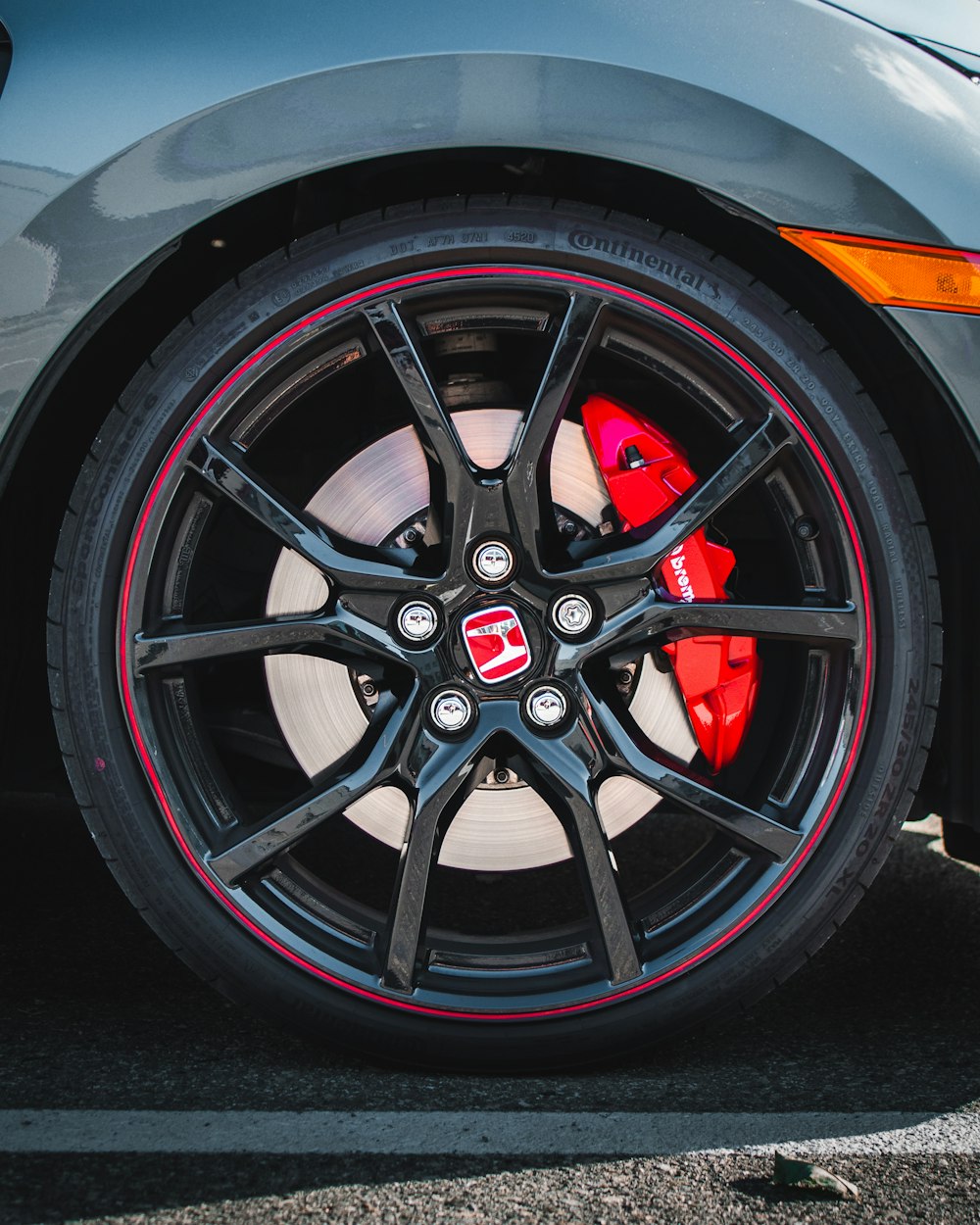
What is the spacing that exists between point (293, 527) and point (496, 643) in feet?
0.98

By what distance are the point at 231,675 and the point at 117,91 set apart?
862 millimetres

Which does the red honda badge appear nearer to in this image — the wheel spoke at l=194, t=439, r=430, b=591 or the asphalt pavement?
the wheel spoke at l=194, t=439, r=430, b=591

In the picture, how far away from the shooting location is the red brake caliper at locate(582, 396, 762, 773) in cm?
155

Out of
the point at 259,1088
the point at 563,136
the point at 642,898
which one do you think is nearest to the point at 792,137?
the point at 563,136

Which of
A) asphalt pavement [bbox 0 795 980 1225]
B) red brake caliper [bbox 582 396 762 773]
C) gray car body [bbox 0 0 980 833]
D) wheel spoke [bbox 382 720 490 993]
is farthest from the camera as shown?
red brake caliper [bbox 582 396 762 773]

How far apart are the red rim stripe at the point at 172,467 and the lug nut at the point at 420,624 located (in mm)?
341

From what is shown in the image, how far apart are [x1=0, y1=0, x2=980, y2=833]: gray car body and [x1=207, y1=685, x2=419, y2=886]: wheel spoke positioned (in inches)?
23.5

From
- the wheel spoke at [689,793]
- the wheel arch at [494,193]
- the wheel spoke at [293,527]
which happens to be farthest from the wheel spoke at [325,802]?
the wheel arch at [494,193]

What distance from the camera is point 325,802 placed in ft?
4.48

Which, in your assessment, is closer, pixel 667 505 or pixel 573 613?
pixel 573 613

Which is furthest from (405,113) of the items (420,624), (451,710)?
(451,710)

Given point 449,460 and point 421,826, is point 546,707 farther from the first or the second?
point 449,460

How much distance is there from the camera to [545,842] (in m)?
1.64

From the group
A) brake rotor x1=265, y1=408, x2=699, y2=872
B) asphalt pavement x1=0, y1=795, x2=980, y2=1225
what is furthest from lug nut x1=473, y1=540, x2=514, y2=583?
asphalt pavement x1=0, y1=795, x2=980, y2=1225
